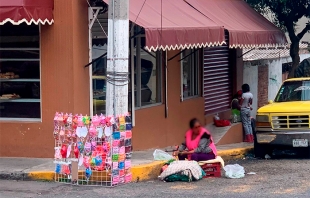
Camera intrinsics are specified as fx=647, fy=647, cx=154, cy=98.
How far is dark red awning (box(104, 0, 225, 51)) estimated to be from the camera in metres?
11.0

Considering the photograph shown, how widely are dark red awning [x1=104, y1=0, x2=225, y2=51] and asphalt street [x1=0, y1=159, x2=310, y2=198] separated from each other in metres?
2.39

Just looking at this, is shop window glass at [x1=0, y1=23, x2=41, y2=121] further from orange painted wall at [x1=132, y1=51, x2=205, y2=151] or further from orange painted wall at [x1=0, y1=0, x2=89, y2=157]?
orange painted wall at [x1=132, y1=51, x2=205, y2=151]

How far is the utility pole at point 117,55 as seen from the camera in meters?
10.2

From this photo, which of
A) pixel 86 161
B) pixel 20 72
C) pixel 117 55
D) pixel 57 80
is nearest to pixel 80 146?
pixel 86 161

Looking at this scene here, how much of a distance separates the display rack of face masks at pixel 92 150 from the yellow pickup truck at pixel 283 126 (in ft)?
13.4

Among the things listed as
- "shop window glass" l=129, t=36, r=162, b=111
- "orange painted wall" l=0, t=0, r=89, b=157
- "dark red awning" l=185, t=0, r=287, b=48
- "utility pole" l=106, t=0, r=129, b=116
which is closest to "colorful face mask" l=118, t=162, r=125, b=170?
"utility pole" l=106, t=0, r=129, b=116

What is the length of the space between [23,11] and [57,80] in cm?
151

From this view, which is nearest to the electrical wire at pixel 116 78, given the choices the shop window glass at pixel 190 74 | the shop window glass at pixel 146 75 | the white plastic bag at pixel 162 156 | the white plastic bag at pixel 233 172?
the white plastic bag at pixel 162 156

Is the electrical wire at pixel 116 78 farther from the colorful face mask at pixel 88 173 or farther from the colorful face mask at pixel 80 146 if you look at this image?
the colorful face mask at pixel 88 173

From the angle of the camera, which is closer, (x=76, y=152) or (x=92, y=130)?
(x=92, y=130)

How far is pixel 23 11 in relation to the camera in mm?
10547

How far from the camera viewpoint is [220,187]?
33.2 feet

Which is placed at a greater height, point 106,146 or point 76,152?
point 106,146

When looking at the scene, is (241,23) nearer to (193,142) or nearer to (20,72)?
(193,142)
